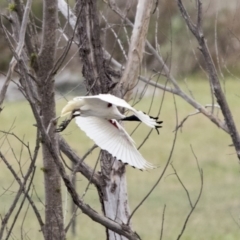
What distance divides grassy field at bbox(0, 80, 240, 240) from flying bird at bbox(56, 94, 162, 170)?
Result: 305 centimetres

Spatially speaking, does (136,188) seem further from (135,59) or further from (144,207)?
(135,59)

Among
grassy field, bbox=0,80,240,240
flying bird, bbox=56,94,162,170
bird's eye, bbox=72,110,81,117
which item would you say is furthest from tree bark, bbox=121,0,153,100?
grassy field, bbox=0,80,240,240

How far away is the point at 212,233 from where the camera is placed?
30.3ft

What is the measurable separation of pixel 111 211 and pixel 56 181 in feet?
2.78

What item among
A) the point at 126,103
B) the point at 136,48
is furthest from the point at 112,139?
the point at 136,48

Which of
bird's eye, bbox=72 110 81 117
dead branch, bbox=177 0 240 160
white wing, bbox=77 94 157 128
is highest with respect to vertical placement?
dead branch, bbox=177 0 240 160

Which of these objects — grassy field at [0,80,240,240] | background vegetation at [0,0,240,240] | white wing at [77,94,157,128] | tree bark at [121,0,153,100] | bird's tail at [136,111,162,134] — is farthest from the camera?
grassy field at [0,80,240,240]

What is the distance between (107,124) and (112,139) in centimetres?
9

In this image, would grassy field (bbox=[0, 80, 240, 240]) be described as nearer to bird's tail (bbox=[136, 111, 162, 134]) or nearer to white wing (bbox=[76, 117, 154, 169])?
white wing (bbox=[76, 117, 154, 169])

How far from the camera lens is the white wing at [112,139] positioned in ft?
10.4

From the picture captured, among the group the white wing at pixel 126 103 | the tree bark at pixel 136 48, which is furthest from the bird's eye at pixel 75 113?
the tree bark at pixel 136 48

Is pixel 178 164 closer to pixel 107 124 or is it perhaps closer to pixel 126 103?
pixel 107 124

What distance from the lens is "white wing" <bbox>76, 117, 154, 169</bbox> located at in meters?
3.16

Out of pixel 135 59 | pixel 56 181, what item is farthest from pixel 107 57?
pixel 56 181
